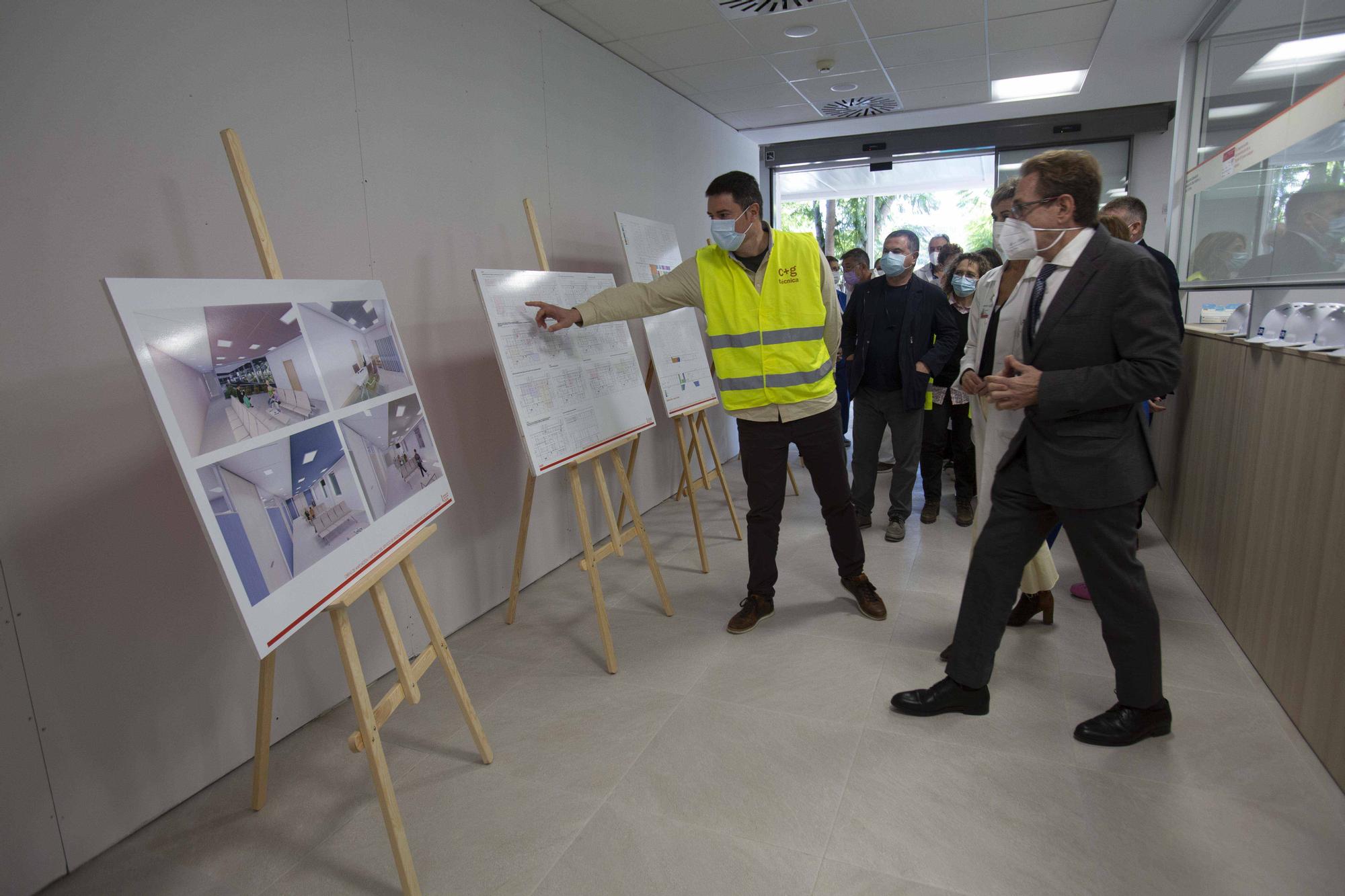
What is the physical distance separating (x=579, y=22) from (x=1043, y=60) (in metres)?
3.15

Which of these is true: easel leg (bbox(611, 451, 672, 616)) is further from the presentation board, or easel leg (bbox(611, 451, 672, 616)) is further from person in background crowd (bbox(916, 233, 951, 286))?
person in background crowd (bbox(916, 233, 951, 286))

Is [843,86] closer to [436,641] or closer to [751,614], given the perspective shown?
[751,614]

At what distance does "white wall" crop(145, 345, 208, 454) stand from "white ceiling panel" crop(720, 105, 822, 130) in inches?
208

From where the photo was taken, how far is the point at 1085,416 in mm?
1951

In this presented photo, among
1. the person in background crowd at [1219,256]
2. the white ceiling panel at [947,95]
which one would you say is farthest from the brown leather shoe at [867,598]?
the white ceiling panel at [947,95]

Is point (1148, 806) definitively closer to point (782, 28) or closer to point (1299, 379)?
point (1299, 379)

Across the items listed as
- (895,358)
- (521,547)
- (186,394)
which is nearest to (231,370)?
(186,394)

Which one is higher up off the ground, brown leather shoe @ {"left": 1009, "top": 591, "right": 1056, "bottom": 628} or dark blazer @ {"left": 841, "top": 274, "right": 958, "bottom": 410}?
dark blazer @ {"left": 841, "top": 274, "right": 958, "bottom": 410}

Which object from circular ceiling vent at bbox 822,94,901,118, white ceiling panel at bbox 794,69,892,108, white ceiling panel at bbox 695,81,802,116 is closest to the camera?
white ceiling panel at bbox 794,69,892,108

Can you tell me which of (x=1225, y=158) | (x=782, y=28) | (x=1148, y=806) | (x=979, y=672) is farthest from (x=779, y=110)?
(x=1148, y=806)

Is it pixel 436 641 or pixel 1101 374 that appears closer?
pixel 1101 374

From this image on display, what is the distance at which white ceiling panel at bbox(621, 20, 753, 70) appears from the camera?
4062 millimetres

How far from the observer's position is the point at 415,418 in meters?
2.16

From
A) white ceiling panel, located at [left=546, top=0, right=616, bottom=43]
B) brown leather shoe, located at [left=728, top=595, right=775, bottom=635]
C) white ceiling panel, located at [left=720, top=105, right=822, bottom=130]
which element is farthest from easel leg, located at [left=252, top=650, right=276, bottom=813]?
white ceiling panel, located at [left=720, top=105, right=822, bottom=130]
